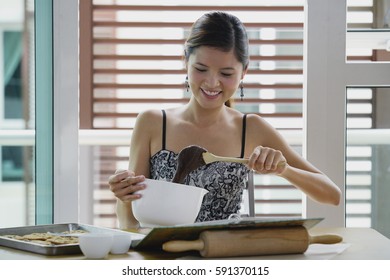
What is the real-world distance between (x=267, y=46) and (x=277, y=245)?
3004 millimetres

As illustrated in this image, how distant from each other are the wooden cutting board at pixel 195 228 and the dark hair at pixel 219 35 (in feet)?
2.59

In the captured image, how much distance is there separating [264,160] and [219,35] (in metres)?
0.57

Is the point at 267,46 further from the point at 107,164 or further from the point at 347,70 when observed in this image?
the point at 347,70

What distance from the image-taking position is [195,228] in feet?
4.26

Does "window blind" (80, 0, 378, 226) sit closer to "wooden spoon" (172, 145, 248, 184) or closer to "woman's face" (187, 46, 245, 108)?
"woman's face" (187, 46, 245, 108)

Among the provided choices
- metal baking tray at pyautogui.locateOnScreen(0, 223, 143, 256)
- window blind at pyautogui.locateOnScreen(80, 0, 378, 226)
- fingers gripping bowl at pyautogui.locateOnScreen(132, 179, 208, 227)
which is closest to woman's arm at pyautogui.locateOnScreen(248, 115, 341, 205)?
fingers gripping bowl at pyautogui.locateOnScreen(132, 179, 208, 227)

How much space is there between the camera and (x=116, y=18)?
14.2ft

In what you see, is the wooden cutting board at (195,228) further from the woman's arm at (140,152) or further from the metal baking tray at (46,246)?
the woman's arm at (140,152)

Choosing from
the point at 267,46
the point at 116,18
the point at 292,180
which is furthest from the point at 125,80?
the point at 292,180

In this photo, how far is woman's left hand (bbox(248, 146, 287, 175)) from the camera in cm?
162

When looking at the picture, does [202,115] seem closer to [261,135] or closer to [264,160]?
[261,135]

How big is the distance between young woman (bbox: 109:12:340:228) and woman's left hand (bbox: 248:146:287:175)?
277 millimetres

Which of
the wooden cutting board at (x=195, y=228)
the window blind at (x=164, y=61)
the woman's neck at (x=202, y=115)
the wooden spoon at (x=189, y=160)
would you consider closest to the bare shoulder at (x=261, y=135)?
the woman's neck at (x=202, y=115)

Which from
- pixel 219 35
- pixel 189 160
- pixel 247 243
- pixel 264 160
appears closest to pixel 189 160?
pixel 189 160
